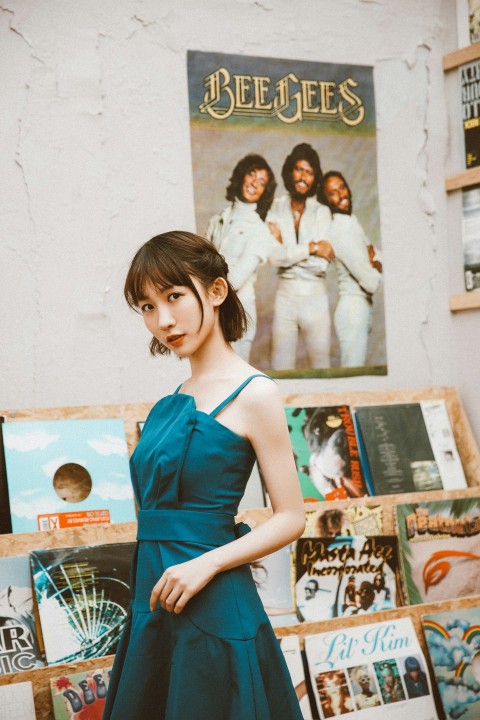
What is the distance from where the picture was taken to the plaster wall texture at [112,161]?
279 centimetres

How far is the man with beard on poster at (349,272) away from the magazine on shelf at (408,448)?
9.1 inches

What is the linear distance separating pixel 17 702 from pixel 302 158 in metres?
1.97

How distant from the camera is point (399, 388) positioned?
3389 mm

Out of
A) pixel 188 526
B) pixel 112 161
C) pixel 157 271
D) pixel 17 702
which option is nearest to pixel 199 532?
pixel 188 526

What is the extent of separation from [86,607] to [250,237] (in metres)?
1.33

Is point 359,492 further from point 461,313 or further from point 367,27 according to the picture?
point 367,27

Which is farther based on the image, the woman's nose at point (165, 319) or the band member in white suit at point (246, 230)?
the band member in white suit at point (246, 230)

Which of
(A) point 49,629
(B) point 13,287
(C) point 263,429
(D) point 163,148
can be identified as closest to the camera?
(C) point 263,429

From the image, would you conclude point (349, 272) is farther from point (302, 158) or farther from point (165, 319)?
point (165, 319)

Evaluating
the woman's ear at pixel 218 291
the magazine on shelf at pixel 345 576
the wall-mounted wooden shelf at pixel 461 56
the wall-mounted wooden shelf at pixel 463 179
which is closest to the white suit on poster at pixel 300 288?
the wall-mounted wooden shelf at pixel 463 179

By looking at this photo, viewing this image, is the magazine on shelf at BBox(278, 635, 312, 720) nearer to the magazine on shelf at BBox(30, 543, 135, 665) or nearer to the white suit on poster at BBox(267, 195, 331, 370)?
the magazine on shelf at BBox(30, 543, 135, 665)

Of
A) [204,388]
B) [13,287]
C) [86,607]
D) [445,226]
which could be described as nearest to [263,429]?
[204,388]

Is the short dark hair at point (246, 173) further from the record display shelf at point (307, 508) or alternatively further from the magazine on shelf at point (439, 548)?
the magazine on shelf at point (439, 548)

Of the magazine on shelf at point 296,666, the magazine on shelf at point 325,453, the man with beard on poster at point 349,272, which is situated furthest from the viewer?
the man with beard on poster at point 349,272
